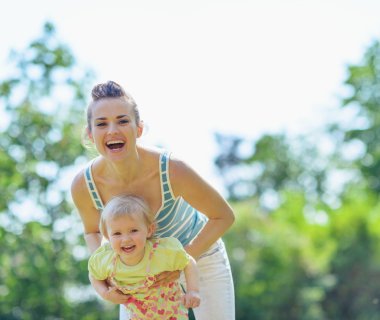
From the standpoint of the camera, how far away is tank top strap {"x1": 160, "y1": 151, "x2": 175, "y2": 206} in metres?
3.73

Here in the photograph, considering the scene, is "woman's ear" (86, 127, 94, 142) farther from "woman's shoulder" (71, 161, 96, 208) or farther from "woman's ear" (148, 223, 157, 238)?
"woman's ear" (148, 223, 157, 238)

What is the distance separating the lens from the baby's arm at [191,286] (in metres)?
3.62

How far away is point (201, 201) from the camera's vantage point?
380 cm

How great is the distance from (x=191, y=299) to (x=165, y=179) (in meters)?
0.58

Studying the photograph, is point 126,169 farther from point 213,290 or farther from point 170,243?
point 213,290

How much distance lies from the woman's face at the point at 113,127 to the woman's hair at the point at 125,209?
0.68 feet

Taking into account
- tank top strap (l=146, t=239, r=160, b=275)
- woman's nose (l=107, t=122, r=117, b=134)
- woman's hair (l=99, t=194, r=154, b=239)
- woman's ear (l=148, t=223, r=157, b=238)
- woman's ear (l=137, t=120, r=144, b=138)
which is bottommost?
tank top strap (l=146, t=239, r=160, b=275)

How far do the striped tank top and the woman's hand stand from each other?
0.27m

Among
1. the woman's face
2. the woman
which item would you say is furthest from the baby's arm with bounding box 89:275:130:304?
the woman's face

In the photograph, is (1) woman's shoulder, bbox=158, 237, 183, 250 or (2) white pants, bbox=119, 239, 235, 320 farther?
(2) white pants, bbox=119, 239, 235, 320

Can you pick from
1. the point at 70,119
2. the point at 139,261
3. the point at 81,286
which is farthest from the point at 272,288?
the point at 139,261

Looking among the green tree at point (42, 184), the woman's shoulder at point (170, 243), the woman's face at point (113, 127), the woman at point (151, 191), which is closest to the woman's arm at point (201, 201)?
the woman at point (151, 191)

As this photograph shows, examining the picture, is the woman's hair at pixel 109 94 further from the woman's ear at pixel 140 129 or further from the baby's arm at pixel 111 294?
the baby's arm at pixel 111 294

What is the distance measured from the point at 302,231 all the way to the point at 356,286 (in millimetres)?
1848
